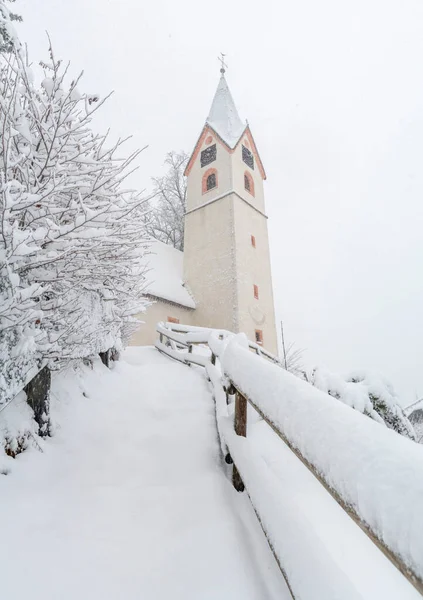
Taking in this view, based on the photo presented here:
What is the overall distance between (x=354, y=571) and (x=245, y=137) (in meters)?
23.0

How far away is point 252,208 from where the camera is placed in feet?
64.0

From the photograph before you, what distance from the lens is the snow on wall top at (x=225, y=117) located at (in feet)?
66.7

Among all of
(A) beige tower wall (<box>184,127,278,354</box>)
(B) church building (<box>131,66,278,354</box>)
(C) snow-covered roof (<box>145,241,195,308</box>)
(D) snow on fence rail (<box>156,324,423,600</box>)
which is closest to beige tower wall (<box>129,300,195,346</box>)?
(B) church building (<box>131,66,278,354</box>)

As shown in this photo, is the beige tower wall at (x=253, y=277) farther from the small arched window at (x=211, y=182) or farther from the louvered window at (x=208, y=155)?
the louvered window at (x=208, y=155)

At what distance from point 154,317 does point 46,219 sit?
1280 cm

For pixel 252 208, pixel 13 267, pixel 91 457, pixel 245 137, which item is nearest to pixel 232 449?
pixel 91 457

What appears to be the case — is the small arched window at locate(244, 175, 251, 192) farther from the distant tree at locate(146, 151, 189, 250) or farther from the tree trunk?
the tree trunk

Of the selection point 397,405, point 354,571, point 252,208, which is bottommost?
point 397,405

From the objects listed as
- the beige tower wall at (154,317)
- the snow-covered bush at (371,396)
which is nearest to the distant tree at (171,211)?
the beige tower wall at (154,317)

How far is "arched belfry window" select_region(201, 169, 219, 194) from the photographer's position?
63.8 ft

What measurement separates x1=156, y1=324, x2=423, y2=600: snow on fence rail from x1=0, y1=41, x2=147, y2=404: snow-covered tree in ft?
6.11

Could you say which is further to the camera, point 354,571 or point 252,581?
point 252,581

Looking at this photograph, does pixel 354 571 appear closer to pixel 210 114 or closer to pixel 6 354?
pixel 6 354

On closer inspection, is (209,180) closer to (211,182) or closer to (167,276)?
(211,182)
